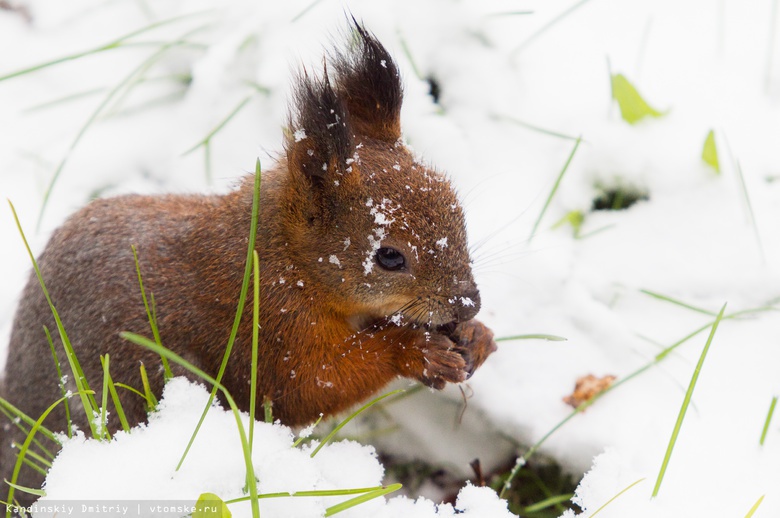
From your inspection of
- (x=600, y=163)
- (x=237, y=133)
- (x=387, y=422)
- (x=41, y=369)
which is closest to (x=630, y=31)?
(x=600, y=163)

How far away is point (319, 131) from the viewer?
1.77 metres

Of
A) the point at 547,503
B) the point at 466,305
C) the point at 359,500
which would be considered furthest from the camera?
the point at 547,503

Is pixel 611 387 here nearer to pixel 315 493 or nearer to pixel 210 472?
pixel 315 493

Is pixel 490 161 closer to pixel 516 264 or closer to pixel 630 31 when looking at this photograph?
pixel 516 264

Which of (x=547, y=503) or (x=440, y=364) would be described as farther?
(x=547, y=503)

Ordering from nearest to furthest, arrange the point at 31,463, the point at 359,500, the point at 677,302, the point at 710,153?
the point at 359,500
the point at 31,463
the point at 677,302
the point at 710,153

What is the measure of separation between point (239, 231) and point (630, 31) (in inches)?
67.4

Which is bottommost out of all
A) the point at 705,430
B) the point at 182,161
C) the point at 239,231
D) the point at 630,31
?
the point at 705,430

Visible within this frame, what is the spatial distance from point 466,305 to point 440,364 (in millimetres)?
178

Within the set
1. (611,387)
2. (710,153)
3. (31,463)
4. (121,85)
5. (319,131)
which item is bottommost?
(31,463)

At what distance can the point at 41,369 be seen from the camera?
81.9 inches

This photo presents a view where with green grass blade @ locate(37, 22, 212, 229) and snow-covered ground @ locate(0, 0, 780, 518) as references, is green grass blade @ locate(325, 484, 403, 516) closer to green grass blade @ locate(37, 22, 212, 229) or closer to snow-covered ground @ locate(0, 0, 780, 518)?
snow-covered ground @ locate(0, 0, 780, 518)

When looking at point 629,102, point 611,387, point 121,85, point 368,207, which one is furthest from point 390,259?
point 121,85

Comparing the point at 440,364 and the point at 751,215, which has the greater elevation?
the point at 751,215
